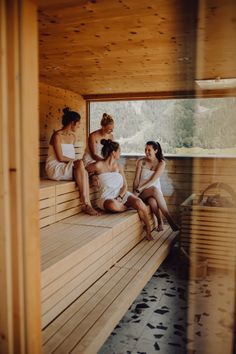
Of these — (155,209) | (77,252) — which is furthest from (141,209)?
(77,252)

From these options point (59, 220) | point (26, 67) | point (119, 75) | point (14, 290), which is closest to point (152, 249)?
point (59, 220)

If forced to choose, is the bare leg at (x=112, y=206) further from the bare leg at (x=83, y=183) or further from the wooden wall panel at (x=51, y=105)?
the wooden wall panel at (x=51, y=105)

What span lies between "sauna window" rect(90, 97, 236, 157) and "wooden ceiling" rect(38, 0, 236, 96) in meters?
1.24

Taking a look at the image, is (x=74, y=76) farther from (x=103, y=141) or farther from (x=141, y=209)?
(x=141, y=209)

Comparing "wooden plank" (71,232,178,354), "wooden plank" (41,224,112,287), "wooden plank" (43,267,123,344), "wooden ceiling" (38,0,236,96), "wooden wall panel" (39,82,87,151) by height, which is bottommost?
"wooden plank" (71,232,178,354)

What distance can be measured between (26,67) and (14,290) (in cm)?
97

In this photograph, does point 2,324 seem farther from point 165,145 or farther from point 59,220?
point 165,145

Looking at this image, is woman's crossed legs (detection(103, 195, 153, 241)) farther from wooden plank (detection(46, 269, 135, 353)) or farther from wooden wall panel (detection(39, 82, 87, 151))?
wooden wall panel (detection(39, 82, 87, 151))

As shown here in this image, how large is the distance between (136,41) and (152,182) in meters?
2.38

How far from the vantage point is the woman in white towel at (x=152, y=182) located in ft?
17.3

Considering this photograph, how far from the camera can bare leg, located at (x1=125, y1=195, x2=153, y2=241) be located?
4688 mm

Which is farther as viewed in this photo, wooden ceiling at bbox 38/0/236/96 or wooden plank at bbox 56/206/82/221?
wooden plank at bbox 56/206/82/221

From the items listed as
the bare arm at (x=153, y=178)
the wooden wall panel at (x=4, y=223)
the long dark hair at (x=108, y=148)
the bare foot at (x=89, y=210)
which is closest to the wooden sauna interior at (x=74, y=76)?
the wooden wall panel at (x=4, y=223)

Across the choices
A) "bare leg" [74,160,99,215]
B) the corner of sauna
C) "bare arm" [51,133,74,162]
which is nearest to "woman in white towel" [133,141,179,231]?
the corner of sauna
